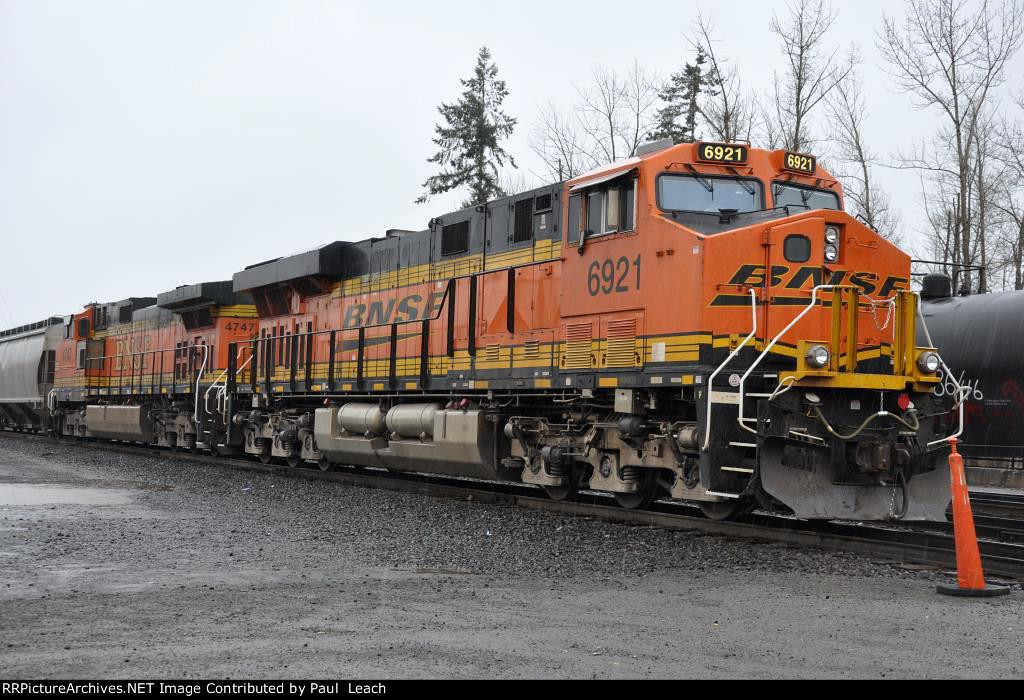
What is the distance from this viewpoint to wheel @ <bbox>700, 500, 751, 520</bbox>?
10.9 meters

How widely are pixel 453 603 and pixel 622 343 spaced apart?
4.91m

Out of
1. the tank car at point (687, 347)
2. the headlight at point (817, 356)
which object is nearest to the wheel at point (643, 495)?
the tank car at point (687, 347)

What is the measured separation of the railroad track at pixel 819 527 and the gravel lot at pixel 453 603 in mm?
420

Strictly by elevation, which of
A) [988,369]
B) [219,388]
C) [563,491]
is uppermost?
[988,369]

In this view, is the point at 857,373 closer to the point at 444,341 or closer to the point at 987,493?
the point at 444,341

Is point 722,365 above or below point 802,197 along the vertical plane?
below

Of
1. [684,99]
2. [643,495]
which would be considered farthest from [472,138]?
[643,495]

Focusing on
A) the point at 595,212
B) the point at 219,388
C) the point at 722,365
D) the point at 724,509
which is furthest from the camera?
the point at 219,388

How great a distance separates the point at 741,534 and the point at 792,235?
9.67 ft

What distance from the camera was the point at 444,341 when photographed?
1494cm

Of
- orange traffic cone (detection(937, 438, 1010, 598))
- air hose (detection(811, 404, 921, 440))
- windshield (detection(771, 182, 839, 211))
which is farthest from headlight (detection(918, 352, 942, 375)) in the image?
orange traffic cone (detection(937, 438, 1010, 598))

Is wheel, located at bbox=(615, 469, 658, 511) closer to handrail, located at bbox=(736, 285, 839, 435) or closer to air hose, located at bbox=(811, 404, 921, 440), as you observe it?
handrail, located at bbox=(736, 285, 839, 435)

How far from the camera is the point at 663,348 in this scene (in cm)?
1066

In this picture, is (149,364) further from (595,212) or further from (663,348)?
(663,348)
